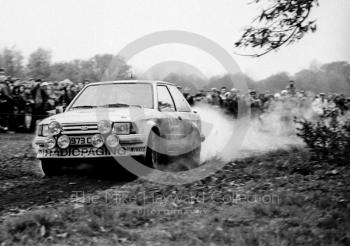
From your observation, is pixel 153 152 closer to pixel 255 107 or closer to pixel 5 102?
pixel 5 102

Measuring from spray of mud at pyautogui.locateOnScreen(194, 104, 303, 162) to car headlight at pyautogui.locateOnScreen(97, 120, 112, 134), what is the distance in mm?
3009

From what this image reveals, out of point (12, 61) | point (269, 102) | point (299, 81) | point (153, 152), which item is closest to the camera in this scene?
point (153, 152)

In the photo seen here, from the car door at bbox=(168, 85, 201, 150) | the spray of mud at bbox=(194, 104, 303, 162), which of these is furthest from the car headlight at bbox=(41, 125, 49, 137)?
the spray of mud at bbox=(194, 104, 303, 162)

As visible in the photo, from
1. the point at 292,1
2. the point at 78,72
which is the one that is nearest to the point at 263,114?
the point at 292,1

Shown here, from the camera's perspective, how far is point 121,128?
6.83 meters

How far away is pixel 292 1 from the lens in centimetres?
650

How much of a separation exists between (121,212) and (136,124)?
1.98m

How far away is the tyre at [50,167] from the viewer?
7.40 meters

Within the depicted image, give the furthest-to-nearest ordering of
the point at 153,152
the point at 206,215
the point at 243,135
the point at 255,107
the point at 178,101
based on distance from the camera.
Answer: the point at 255,107, the point at 243,135, the point at 178,101, the point at 153,152, the point at 206,215

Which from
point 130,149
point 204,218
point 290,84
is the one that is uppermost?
point 290,84

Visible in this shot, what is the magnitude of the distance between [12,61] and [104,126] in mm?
45700

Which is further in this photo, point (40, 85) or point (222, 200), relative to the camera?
point (40, 85)

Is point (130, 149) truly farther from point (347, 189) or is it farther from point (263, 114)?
point (263, 114)

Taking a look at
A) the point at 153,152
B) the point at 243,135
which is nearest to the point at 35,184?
the point at 153,152
